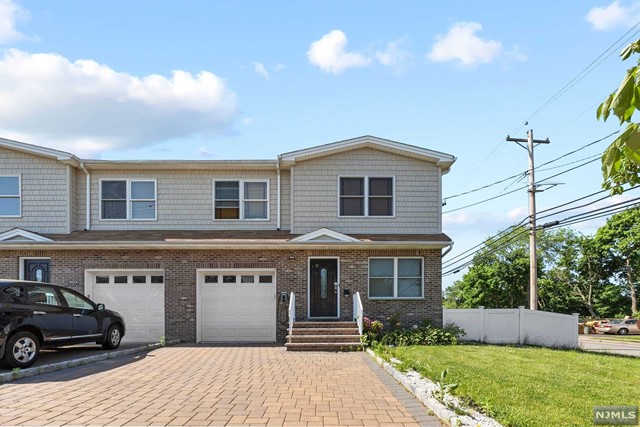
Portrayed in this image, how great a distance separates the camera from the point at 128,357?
1205 cm

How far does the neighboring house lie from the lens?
1616 cm

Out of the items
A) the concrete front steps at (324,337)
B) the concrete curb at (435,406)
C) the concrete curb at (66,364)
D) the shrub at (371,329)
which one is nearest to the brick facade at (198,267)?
the concrete front steps at (324,337)

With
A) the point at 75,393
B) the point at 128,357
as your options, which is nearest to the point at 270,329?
the point at 128,357

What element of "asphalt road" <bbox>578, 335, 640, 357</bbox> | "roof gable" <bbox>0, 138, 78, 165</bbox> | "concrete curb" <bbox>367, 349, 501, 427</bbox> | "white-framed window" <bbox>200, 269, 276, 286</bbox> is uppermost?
"roof gable" <bbox>0, 138, 78, 165</bbox>

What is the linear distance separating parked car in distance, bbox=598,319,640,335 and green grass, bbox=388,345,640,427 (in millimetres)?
28981

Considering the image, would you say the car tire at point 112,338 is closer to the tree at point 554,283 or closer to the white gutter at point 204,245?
the white gutter at point 204,245

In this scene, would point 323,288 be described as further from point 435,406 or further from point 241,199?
point 435,406

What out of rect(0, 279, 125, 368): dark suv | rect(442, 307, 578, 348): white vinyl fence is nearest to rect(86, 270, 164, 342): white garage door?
rect(0, 279, 125, 368): dark suv

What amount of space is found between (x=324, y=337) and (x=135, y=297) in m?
6.26

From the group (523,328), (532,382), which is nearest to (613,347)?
(523,328)

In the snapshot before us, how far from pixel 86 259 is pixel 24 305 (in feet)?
20.6

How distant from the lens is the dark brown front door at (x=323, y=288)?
54.1 feet

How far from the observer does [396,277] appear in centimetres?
1664

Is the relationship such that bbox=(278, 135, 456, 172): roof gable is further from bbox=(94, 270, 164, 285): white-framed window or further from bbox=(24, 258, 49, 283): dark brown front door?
bbox=(24, 258, 49, 283): dark brown front door
